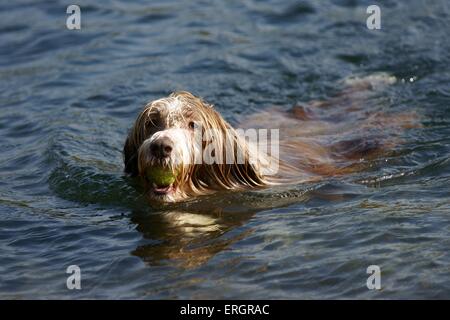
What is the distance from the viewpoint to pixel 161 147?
7.38 m

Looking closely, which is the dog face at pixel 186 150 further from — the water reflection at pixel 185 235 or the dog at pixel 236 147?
the water reflection at pixel 185 235

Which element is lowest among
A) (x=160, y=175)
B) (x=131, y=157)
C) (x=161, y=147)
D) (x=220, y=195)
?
(x=220, y=195)

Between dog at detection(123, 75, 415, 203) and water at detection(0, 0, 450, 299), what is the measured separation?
19 cm

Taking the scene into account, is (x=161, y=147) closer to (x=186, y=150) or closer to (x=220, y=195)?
(x=186, y=150)

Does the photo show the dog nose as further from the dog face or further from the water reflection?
the water reflection

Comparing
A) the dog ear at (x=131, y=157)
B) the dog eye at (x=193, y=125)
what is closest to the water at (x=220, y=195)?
the dog ear at (x=131, y=157)

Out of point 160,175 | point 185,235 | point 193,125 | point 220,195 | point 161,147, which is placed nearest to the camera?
point 161,147

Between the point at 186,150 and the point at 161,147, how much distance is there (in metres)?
0.34

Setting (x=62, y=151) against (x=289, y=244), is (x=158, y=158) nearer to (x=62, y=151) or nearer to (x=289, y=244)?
(x=289, y=244)

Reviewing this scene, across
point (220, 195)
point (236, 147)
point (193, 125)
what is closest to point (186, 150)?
point (193, 125)

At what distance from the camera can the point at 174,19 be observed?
14930 millimetres

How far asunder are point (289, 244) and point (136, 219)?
152 centimetres

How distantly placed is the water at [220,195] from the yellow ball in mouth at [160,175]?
0.43 metres

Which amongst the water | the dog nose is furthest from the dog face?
the water
